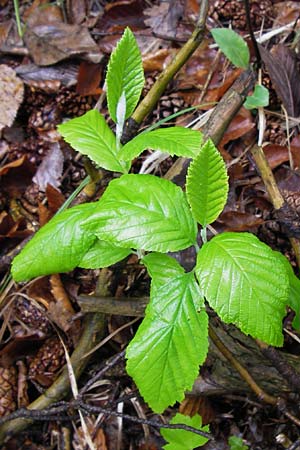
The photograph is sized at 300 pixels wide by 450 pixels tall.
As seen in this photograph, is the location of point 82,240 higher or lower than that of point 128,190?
lower

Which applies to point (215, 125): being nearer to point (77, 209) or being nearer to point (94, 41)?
point (77, 209)

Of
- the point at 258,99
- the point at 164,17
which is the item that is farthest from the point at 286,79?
the point at 164,17

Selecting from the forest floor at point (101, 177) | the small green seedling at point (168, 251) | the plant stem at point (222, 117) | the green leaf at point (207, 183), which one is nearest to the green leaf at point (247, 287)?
the small green seedling at point (168, 251)

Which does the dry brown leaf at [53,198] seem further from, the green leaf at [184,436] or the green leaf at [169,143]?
the green leaf at [184,436]

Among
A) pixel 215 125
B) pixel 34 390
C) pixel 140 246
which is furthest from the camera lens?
pixel 34 390

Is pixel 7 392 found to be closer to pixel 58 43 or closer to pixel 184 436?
pixel 184 436

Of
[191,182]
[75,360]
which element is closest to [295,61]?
[191,182]
